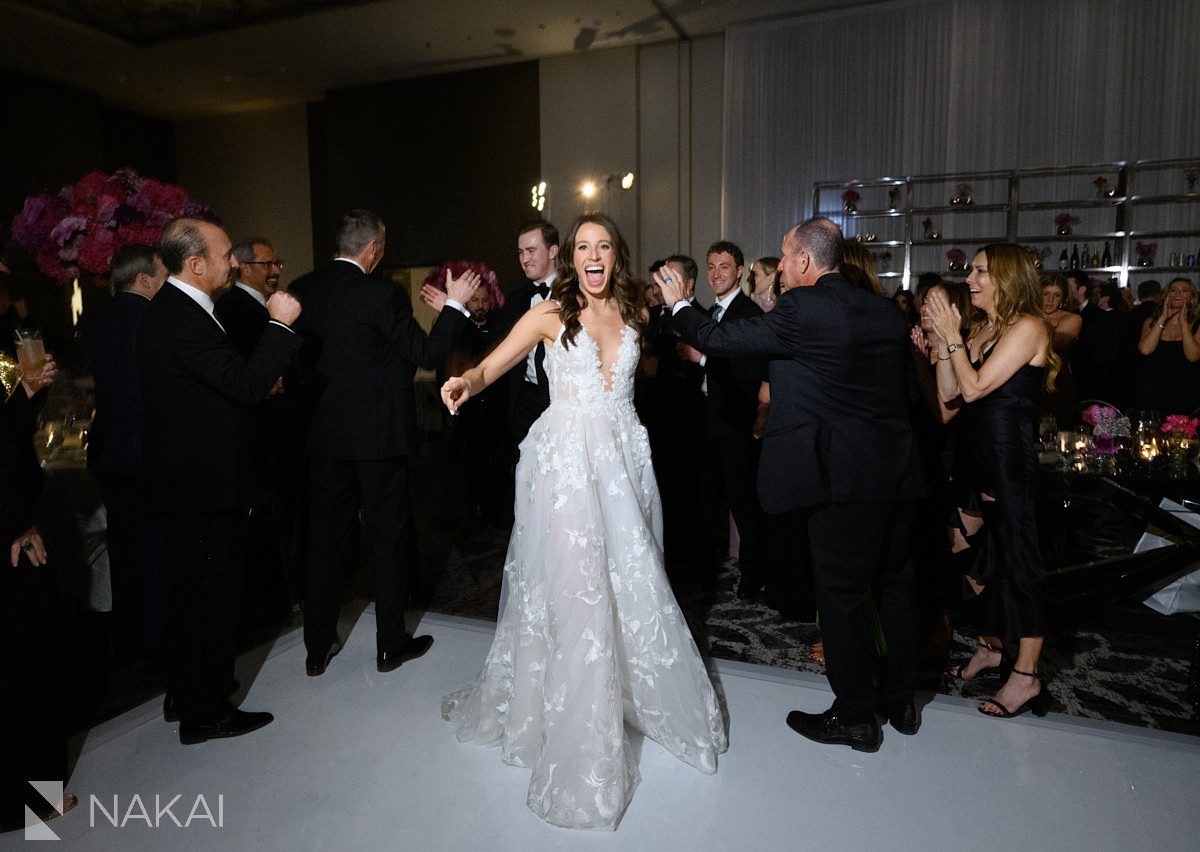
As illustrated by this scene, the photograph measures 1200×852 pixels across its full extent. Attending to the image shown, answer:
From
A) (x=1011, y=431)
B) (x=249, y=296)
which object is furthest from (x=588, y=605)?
(x=249, y=296)

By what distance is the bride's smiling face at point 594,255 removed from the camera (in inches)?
96.8

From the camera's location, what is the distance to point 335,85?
11.3m

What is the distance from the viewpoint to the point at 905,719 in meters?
2.66

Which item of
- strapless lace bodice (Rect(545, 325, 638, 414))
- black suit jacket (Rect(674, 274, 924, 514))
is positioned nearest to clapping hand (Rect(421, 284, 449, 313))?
strapless lace bodice (Rect(545, 325, 638, 414))

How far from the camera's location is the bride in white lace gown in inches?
92.1

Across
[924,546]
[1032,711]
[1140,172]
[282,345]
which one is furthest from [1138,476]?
[1140,172]

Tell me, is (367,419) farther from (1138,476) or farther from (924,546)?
(1138,476)

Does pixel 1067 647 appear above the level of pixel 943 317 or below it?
below

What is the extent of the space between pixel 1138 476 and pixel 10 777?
4.18 metres

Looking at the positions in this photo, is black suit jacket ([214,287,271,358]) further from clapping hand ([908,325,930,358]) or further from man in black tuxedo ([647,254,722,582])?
clapping hand ([908,325,930,358])

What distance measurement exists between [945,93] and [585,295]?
8.14 m

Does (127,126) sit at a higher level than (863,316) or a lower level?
higher

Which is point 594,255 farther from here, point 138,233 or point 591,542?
point 138,233

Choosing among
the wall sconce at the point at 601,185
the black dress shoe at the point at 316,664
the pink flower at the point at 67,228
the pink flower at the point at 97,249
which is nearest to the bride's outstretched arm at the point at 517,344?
the black dress shoe at the point at 316,664
